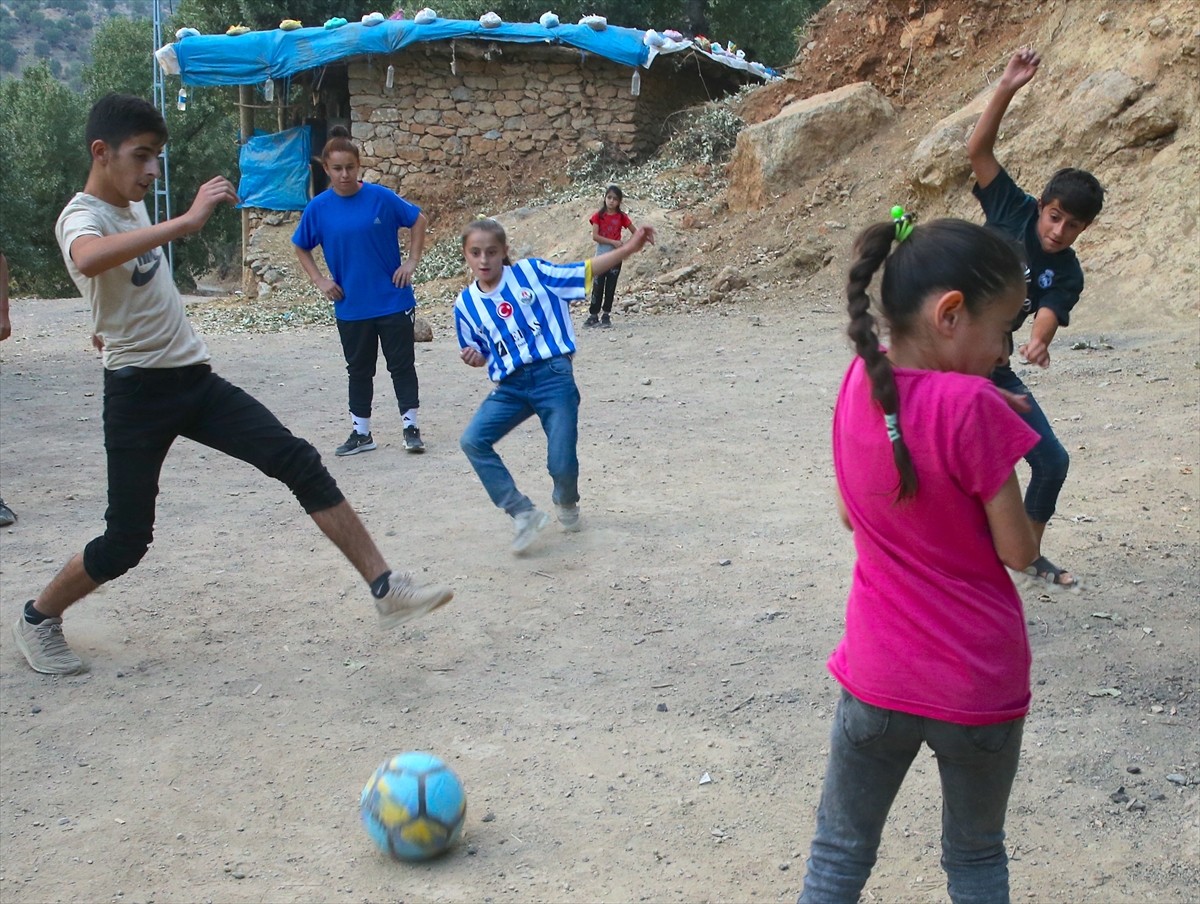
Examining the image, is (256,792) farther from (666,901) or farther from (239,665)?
(666,901)

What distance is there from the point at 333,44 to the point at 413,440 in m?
13.0

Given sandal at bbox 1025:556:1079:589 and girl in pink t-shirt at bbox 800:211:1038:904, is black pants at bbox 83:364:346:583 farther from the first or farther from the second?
sandal at bbox 1025:556:1079:589

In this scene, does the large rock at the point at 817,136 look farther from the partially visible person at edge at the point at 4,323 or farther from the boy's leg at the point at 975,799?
the boy's leg at the point at 975,799

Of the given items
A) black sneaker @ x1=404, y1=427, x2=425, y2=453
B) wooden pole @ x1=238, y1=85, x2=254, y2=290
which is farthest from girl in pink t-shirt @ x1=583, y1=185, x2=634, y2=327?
wooden pole @ x1=238, y1=85, x2=254, y2=290

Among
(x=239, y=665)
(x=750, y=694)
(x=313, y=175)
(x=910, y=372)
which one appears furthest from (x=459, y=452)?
(x=313, y=175)

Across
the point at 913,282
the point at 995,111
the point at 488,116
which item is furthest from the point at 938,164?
the point at 913,282

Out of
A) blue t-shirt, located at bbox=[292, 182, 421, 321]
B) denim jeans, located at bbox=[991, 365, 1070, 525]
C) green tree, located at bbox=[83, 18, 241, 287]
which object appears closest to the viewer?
denim jeans, located at bbox=[991, 365, 1070, 525]

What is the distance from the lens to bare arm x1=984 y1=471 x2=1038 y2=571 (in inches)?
Result: 79.0

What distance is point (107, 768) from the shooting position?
3.76 metres

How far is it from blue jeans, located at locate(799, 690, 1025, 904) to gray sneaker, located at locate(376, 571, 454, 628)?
211 cm

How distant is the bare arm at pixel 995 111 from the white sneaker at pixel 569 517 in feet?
8.40

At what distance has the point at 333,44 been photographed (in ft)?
61.4

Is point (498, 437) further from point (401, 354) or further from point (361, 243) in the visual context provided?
point (361, 243)

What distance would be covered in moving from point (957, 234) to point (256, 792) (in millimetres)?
2684
